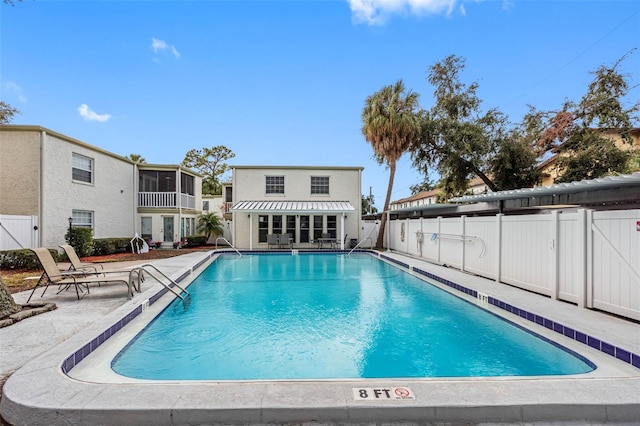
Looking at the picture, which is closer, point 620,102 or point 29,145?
point 29,145

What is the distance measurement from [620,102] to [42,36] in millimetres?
32274

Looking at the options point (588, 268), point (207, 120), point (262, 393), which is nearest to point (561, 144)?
point (588, 268)

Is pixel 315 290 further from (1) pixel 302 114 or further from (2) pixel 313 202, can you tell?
(1) pixel 302 114

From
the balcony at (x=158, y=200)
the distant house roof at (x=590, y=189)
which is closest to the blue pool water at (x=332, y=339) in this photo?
the distant house roof at (x=590, y=189)

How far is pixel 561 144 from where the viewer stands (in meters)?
22.0

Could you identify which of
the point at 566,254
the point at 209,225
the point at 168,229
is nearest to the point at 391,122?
the point at 209,225

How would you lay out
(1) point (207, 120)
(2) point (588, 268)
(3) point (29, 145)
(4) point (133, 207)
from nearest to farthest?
1. (2) point (588, 268)
2. (3) point (29, 145)
3. (4) point (133, 207)
4. (1) point (207, 120)

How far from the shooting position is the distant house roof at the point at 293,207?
22797mm

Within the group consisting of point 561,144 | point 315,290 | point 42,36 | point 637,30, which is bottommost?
point 315,290

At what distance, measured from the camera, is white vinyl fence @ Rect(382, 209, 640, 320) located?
20.7 ft

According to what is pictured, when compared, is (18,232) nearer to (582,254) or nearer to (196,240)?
(196,240)

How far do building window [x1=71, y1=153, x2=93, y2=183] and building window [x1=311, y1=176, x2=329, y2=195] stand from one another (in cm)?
1455

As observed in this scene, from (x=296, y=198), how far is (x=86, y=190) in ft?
44.2

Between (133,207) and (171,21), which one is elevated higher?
(171,21)
